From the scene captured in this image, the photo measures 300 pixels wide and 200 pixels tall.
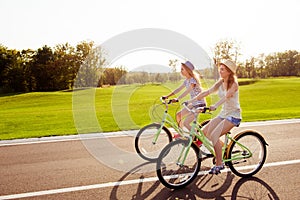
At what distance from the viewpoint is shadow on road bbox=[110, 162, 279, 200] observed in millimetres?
4434

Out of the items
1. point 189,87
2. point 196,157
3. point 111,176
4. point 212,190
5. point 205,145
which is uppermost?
point 189,87

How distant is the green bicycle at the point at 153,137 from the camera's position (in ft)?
19.5

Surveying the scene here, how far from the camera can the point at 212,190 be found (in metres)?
4.66

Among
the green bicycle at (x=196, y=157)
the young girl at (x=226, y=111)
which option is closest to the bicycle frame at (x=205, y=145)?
the green bicycle at (x=196, y=157)

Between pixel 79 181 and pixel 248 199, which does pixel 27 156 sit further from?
pixel 248 199

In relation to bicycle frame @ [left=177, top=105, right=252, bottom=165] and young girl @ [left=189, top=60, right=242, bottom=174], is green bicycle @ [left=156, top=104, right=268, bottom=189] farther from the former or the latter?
young girl @ [left=189, top=60, right=242, bottom=174]

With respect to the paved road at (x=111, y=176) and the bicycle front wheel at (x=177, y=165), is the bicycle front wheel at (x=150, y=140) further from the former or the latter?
the bicycle front wheel at (x=177, y=165)

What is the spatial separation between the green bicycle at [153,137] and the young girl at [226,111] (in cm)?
110

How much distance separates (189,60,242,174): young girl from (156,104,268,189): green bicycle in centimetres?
15

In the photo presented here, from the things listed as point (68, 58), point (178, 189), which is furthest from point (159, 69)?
point (68, 58)

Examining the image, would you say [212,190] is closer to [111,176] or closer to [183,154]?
[183,154]

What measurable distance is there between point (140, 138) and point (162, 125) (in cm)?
60

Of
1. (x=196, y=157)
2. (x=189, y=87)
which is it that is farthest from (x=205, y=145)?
(x=189, y=87)

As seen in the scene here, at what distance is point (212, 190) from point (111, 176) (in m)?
1.71
